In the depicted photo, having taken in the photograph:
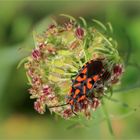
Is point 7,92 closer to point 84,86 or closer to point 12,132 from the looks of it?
point 12,132

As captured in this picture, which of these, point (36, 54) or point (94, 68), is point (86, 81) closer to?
point (94, 68)

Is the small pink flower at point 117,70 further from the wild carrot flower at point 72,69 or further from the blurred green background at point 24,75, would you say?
the blurred green background at point 24,75

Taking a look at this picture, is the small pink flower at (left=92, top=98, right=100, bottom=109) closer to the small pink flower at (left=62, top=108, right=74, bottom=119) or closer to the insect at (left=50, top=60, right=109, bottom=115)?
the insect at (left=50, top=60, right=109, bottom=115)

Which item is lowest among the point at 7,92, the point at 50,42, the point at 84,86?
the point at 7,92

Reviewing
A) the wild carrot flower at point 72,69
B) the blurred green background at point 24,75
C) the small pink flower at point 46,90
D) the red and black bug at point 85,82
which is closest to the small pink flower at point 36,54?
the wild carrot flower at point 72,69

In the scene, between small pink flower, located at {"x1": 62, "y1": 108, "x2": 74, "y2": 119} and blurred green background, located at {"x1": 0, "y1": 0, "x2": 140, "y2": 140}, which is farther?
blurred green background, located at {"x1": 0, "y1": 0, "x2": 140, "y2": 140}

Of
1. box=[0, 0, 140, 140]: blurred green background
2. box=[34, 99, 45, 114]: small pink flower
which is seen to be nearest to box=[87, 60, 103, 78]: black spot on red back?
box=[34, 99, 45, 114]: small pink flower

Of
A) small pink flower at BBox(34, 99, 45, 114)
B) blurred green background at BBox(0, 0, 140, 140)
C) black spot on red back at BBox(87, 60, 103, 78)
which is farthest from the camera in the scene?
blurred green background at BBox(0, 0, 140, 140)

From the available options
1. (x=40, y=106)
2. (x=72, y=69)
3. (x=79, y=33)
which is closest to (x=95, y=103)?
(x=72, y=69)

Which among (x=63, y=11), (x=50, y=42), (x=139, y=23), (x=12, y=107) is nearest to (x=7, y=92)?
(x=12, y=107)
